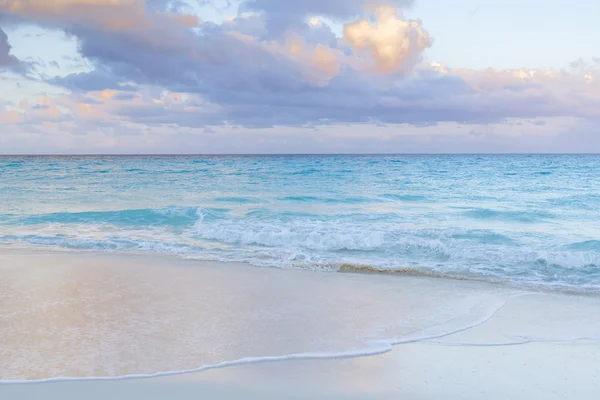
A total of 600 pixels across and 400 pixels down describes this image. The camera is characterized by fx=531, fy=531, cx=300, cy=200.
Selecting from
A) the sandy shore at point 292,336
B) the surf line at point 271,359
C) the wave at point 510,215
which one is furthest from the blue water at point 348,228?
the surf line at point 271,359

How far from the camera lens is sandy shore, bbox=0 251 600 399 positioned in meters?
4.55

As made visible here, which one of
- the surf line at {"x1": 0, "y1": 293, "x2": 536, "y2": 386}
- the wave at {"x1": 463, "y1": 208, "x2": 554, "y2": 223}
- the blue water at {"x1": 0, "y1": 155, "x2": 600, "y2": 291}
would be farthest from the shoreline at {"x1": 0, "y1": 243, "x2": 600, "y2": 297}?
the wave at {"x1": 463, "y1": 208, "x2": 554, "y2": 223}

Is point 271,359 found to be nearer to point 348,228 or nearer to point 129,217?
point 348,228

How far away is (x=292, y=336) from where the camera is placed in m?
5.89

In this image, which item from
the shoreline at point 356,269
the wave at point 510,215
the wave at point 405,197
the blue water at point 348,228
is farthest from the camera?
the wave at point 405,197

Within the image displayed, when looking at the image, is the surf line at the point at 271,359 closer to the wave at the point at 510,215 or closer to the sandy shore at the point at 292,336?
the sandy shore at the point at 292,336

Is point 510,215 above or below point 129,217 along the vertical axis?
above

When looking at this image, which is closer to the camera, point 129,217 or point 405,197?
point 129,217

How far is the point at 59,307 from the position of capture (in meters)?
6.84

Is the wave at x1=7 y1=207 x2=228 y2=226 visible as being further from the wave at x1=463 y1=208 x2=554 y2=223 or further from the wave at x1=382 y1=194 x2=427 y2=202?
the wave at x1=463 y1=208 x2=554 y2=223

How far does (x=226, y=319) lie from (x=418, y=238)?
24.1 feet

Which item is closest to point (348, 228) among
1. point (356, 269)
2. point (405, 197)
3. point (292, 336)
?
point (356, 269)

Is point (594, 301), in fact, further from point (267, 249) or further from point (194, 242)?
point (194, 242)

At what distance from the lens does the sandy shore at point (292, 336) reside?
14.9 feet
